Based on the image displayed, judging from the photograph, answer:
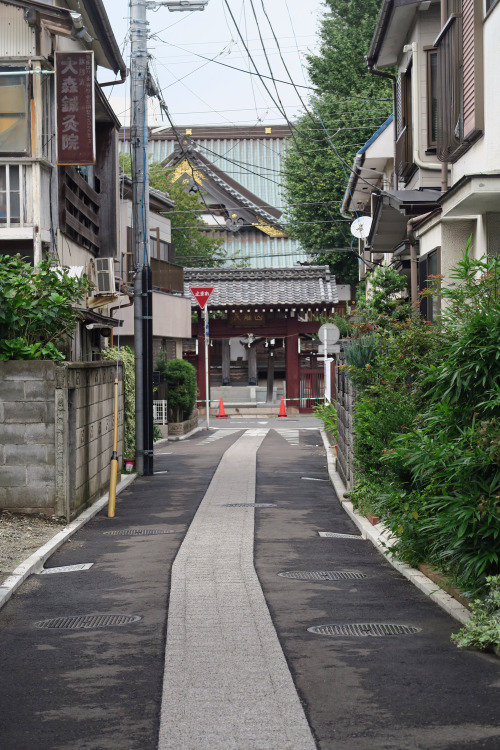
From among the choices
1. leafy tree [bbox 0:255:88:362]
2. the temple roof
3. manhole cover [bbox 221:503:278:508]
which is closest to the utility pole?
manhole cover [bbox 221:503:278:508]

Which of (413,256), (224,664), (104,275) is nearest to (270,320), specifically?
(104,275)

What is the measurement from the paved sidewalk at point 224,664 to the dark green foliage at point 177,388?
2155 centimetres

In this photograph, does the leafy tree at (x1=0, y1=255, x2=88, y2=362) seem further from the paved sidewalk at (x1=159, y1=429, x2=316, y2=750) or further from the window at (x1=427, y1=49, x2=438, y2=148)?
the window at (x1=427, y1=49, x2=438, y2=148)

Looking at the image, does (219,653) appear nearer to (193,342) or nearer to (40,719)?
(40,719)

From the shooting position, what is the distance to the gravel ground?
1099 centimetres

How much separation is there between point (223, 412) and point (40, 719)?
39.1m

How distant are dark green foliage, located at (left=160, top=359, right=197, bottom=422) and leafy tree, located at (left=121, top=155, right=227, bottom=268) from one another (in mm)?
17266

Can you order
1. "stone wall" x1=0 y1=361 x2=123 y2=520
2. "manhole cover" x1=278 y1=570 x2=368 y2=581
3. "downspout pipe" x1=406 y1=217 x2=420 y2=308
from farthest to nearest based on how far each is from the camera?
1. "downspout pipe" x1=406 y1=217 x2=420 y2=308
2. "stone wall" x1=0 y1=361 x2=123 y2=520
3. "manhole cover" x1=278 y1=570 x2=368 y2=581

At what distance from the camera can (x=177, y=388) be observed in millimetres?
34125

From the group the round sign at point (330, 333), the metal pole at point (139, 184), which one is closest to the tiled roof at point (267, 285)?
the round sign at point (330, 333)

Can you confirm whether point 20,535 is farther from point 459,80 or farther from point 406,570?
point 459,80

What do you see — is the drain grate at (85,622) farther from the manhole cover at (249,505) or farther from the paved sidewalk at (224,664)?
the manhole cover at (249,505)

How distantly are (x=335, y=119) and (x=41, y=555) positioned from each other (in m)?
37.3

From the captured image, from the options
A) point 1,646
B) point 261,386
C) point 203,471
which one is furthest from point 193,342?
point 1,646
